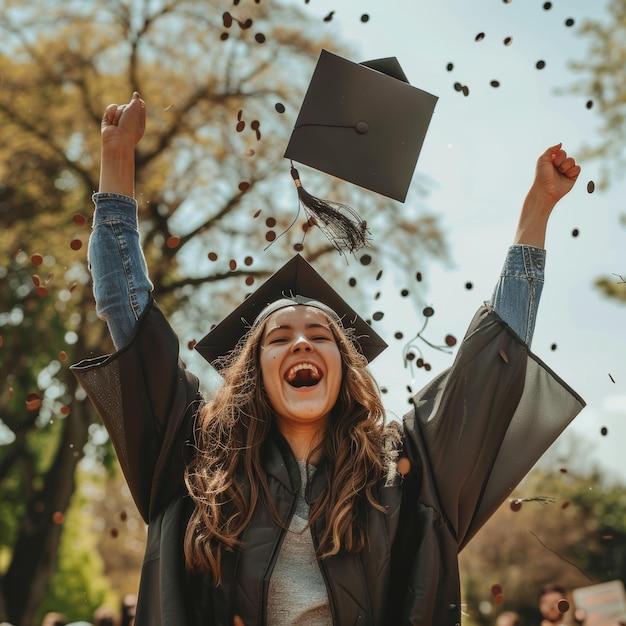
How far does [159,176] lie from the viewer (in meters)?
9.90

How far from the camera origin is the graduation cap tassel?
3344 mm

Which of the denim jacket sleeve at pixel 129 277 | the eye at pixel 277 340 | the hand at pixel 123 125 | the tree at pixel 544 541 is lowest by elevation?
the eye at pixel 277 340

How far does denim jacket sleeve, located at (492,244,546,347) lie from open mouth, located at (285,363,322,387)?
634 millimetres

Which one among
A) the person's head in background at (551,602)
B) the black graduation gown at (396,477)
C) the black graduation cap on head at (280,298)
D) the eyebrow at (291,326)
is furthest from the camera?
the person's head in background at (551,602)

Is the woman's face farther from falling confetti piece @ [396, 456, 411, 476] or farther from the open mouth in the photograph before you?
falling confetti piece @ [396, 456, 411, 476]

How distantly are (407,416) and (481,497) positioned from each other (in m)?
0.35

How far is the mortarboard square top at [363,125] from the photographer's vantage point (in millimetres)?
3420

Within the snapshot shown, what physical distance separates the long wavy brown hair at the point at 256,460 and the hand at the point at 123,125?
0.77 metres

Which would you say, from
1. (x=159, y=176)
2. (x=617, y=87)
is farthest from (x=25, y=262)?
(x=617, y=87)

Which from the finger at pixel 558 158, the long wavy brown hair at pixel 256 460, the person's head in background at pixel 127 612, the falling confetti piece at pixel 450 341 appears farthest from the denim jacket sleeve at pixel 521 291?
the person's head in background at pixel 127 612

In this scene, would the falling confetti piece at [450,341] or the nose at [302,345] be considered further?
the falling confetti piece at [450,341]

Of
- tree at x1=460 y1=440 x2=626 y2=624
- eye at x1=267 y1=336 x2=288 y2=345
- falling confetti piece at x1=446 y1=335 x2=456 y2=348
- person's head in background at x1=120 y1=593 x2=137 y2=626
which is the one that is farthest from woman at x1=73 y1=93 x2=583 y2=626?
tree at x1=460 y1=440 x2=626 y2=624

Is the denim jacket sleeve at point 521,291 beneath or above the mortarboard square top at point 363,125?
beneath

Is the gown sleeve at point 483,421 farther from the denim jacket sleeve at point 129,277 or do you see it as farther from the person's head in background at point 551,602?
the person's head in background at point 551,602
